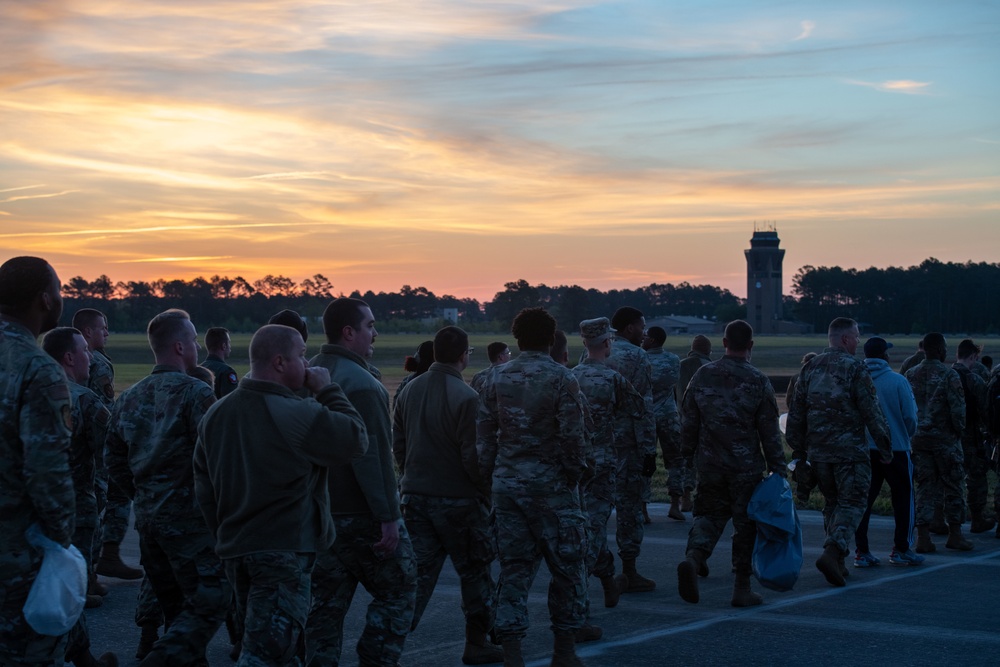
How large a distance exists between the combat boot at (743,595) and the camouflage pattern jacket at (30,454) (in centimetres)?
557

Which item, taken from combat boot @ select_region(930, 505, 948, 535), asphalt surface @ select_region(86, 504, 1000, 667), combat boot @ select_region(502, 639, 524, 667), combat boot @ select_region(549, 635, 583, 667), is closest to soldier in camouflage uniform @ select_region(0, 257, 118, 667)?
asphalt surface @ select_region(86, 504, 1000, 667)

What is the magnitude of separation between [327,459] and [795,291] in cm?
20023

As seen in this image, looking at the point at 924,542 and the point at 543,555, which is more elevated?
the point at 543,555

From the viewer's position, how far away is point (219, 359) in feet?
32.5

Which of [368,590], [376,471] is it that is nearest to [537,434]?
[376,471]

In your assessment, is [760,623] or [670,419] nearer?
[760,623]

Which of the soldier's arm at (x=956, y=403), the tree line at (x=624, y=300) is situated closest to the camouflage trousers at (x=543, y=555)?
the soldier's arm at (x=956, y=403)

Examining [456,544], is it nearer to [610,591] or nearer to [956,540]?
[610,591]

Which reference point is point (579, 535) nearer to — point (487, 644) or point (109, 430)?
point (487, 644)

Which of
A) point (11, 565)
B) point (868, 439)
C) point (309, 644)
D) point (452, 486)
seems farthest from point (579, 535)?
point (868, 439)

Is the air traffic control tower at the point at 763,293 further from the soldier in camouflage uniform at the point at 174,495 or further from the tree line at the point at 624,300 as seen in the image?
the soldier in camouflage uniform at the point at 174,495

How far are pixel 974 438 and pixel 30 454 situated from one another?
1130 centimetres

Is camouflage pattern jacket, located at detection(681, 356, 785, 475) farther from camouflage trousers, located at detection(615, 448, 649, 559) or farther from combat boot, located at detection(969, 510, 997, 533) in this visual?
combat boot, located at detection(969, 510, 997, 533)

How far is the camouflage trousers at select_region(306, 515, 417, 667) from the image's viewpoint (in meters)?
5.74
